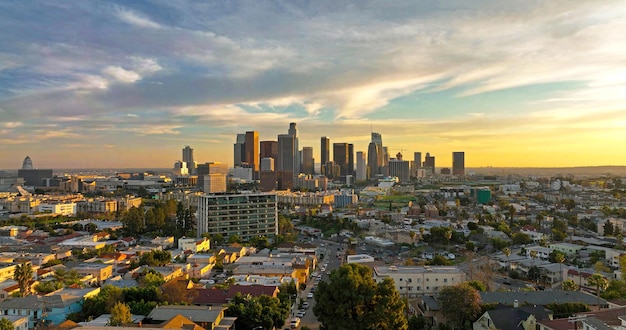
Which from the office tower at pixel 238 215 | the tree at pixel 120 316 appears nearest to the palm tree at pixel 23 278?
the tree at pixel 120 316

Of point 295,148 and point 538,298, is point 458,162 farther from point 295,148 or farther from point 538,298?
point 538,298

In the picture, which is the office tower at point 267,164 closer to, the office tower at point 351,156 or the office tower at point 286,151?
the office tower at point 286,151

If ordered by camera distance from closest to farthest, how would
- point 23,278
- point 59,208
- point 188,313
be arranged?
point 188,313, point 23,278, point 59,208

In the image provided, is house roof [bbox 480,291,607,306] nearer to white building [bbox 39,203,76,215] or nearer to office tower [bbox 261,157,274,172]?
white building [bbox 39,203,76,215]

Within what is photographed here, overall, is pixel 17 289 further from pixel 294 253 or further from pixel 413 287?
pixel 413 287

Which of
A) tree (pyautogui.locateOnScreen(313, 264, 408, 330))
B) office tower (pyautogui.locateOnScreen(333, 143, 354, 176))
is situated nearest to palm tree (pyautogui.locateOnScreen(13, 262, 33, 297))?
tree (pyautogui.locateOnScreen(313, 264, 408, 330))

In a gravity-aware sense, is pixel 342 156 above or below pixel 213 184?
above

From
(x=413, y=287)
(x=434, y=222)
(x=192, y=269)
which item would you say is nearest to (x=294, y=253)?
(x=192, y=269)

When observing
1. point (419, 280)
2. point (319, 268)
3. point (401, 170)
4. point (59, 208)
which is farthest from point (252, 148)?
point (419, 280)
